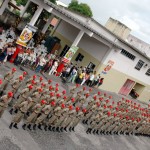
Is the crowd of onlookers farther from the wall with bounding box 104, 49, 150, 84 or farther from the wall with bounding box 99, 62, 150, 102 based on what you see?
the wall with bounding box 104, 49, 150, 84

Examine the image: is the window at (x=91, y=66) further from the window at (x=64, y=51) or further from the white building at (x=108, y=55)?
the window at (x=64, y=51)

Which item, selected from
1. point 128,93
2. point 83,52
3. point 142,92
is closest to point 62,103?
point 83,52

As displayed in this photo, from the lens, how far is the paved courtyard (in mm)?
12777

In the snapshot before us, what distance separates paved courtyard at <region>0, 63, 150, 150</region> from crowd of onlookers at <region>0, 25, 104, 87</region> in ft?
3.46

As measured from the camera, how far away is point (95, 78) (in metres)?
29.9

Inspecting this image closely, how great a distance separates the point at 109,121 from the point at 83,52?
45.6 ft

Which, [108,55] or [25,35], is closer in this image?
[25,35]

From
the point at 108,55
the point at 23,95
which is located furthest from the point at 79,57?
the point at 23,95

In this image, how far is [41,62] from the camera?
935 inches

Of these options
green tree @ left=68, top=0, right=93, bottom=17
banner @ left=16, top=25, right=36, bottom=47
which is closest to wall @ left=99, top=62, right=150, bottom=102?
banner @ left=16, top=25, right=36, bottom=47

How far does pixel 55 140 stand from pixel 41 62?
961cm

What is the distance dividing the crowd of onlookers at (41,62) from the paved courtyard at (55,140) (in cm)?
106

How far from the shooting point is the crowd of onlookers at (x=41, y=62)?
2131cm

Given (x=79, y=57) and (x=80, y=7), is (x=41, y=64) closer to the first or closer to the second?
(x=79, y=57)
